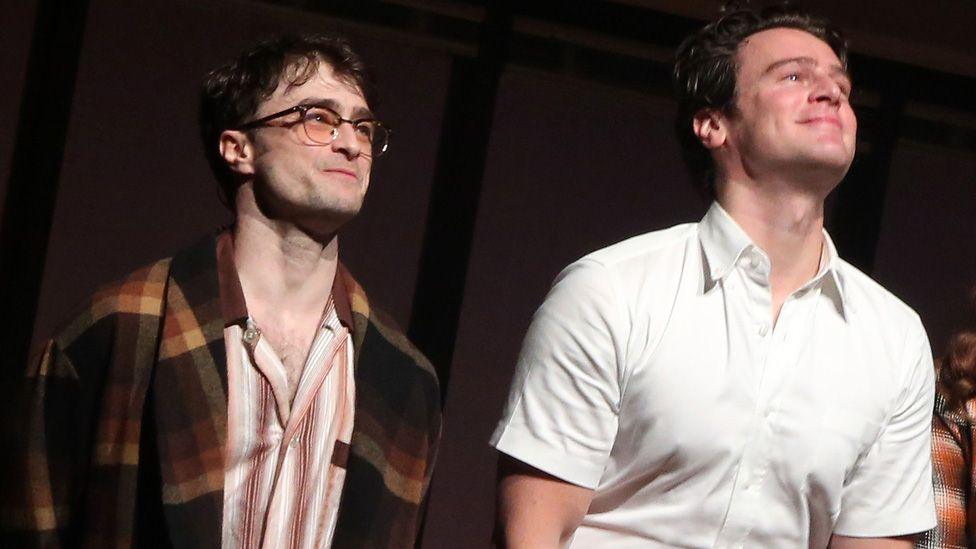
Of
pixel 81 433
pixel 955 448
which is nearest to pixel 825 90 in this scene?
pixel 955 448

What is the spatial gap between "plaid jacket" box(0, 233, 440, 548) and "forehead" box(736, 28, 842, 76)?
958 millimetres

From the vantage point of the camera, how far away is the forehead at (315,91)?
295 centimetres

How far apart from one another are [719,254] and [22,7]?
7.87 feet

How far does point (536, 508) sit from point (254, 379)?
511mm

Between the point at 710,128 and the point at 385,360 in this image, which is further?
the point at 710,128

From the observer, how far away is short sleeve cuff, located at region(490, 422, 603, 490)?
2.85 meters

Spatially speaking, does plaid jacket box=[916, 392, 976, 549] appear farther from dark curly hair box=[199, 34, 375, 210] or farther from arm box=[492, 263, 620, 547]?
dark curly hair box=[199, 34, 375, 210]

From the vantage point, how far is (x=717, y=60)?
324 centimetres

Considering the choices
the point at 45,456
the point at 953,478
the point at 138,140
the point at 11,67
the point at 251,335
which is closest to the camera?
the point at 45,456

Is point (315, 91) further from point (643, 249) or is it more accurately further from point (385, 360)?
point (643, 249)

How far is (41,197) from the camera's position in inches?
182

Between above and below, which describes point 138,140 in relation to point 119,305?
above

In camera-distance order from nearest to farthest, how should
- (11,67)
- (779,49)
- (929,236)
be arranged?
(779,49) < (11,67) < (929,236)

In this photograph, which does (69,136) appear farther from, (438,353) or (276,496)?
(276,496)
